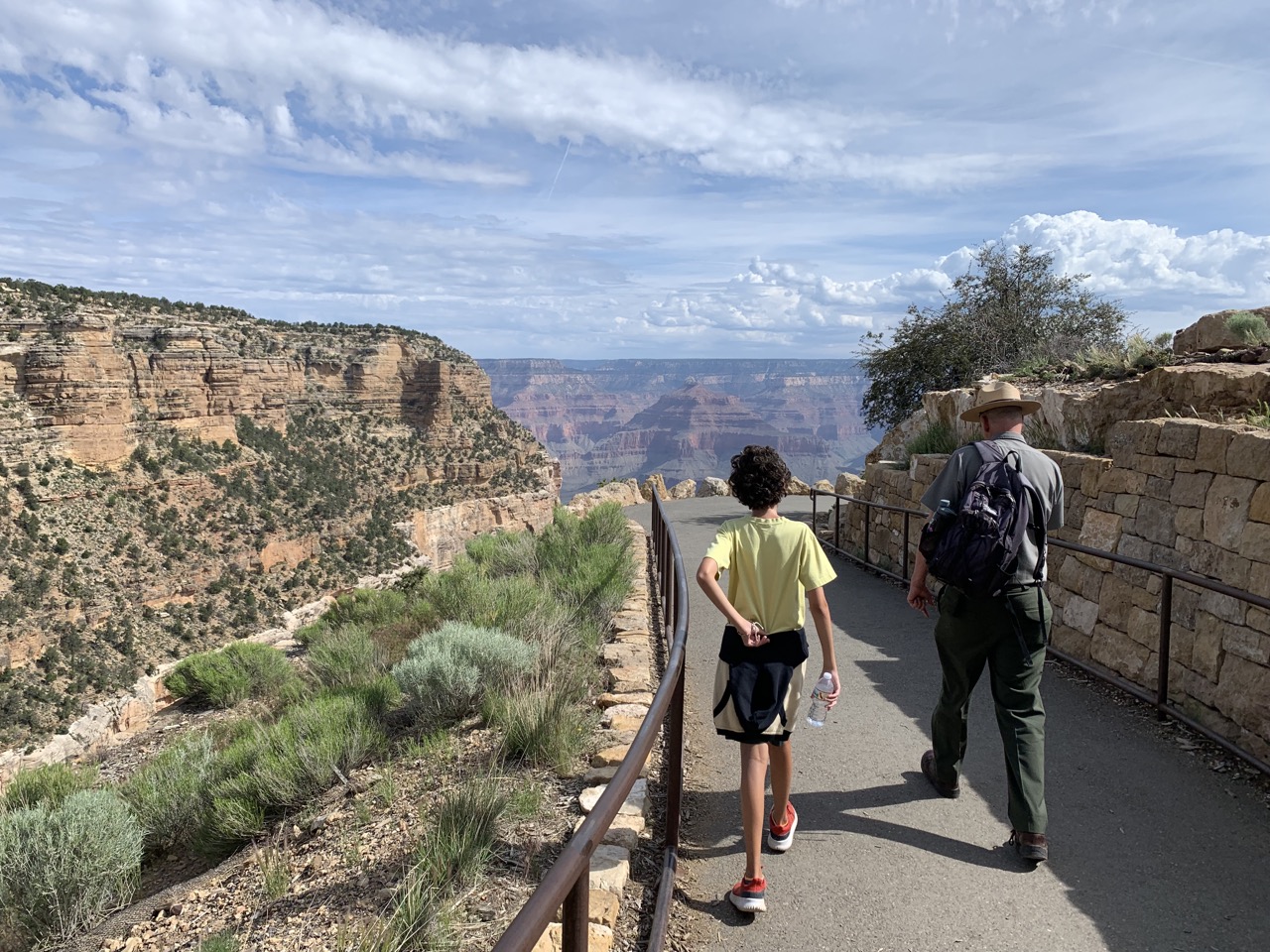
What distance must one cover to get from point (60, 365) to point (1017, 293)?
117 ft

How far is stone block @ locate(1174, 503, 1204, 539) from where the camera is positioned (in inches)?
192

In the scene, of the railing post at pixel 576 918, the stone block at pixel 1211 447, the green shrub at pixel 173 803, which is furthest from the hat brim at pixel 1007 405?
the green shrub at pixel 173 803

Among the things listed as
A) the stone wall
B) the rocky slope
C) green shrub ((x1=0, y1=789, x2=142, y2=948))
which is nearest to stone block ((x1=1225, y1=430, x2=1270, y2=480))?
the stone wall

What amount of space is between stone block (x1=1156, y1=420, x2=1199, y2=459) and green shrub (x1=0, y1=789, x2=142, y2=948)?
6938 millimetres

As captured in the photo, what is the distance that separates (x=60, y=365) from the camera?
31484 millimetres

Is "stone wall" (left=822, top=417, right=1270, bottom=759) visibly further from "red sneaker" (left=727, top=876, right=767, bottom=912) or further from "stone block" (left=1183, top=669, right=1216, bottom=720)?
"red sneaker" (left=727, top=876, right=767, bottom=912)

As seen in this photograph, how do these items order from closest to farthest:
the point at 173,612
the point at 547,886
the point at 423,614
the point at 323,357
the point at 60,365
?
the point at 547,886
the point at 423,614
the point at 173,612
the point at 60,365
the point at 323,357

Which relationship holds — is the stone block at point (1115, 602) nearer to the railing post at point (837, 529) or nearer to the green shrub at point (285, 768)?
the green shrub at point (285, 768)

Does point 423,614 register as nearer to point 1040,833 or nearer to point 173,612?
point 1040,833

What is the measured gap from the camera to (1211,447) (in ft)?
15.9

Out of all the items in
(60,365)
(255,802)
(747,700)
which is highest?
(60,365)

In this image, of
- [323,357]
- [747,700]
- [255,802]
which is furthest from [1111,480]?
[323,357]

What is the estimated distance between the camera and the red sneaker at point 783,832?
130 inches

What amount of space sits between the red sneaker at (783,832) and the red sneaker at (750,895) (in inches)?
14.8
